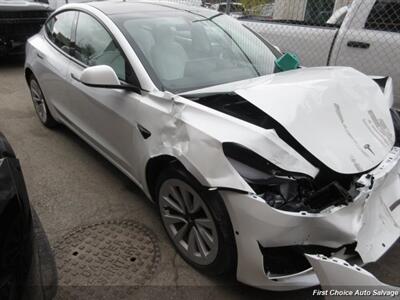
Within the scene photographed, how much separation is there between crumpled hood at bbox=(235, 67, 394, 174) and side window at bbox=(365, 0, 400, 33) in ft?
5.52

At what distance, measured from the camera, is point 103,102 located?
2.86 m

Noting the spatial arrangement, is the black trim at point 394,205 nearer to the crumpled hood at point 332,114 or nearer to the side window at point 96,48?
the crumpled hood at point 332,114

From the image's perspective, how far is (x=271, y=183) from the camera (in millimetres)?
1853

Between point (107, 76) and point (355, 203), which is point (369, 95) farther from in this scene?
point (107, 76)

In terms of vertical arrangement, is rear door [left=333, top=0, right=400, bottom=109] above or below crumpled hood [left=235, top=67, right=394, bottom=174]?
above

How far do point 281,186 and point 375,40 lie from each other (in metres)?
2.82

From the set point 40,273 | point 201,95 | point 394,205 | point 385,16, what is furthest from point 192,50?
point 385,16

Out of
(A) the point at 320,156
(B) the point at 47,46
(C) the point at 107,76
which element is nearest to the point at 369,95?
(A) the point at 320,156

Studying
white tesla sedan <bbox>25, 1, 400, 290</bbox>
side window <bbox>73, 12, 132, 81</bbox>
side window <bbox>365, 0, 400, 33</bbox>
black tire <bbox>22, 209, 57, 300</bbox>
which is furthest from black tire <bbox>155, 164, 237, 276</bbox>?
side window <bbox>365, 0, 400, 33</bbox>

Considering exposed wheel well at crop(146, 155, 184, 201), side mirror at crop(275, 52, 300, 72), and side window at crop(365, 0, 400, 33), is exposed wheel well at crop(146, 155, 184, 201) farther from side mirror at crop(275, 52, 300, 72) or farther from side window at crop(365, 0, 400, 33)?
side window at crop(365, 0, 400, 33)

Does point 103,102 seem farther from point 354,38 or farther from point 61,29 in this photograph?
point 354,38

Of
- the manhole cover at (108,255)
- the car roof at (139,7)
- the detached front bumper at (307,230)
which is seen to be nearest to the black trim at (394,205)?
the detached front bumper at (307,230)

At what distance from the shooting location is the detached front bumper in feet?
5.70

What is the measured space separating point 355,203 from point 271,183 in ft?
1.38
